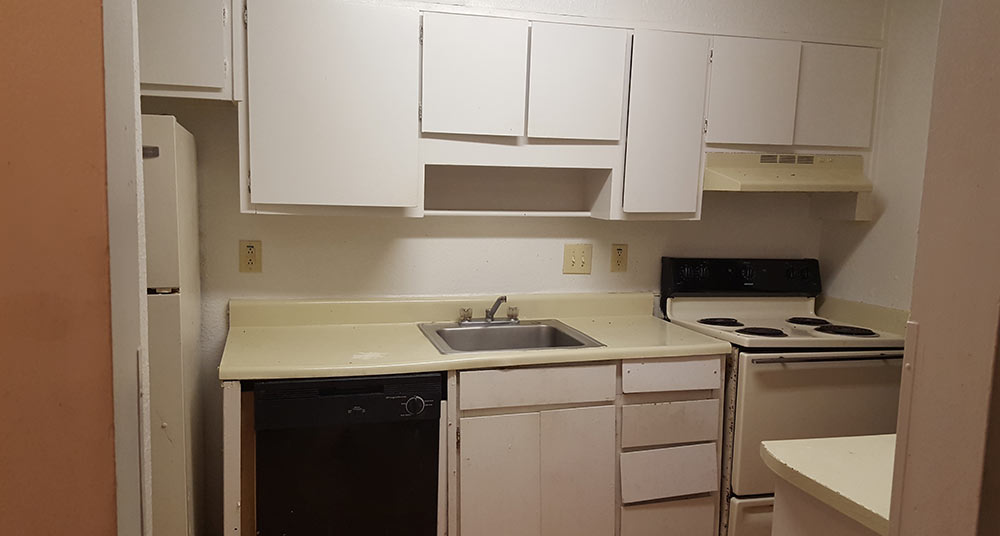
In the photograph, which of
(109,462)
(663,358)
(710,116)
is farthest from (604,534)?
(109,462)

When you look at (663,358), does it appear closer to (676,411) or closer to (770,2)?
(676,411)

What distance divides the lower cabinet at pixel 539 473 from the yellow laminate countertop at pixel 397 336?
210 millimetres

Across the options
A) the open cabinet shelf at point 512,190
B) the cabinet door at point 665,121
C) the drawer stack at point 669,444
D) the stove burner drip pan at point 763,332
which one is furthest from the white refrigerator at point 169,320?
the stove burner drip pan at point 763,332

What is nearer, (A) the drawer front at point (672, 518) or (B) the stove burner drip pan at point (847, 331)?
(A) the drawer front at point (672, 518)

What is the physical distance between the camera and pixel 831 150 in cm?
272

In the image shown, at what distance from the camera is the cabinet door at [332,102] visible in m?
2.07

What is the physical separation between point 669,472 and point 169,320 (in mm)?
1715

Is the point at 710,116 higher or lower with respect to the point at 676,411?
higher

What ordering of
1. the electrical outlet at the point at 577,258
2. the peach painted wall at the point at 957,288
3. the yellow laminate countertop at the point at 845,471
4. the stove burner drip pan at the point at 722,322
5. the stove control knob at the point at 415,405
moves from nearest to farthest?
the peach painted wall at the point at 957,288 < the yellow laminate countertop at the point at 845,471 < the stove control knob at the point at 415,405 < the stove burner drip pan at the point at 722,322 < the electrical outlet at the point at 577,258

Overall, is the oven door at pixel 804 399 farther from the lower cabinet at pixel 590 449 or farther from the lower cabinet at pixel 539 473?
the lower cabinet at pixel 539 473

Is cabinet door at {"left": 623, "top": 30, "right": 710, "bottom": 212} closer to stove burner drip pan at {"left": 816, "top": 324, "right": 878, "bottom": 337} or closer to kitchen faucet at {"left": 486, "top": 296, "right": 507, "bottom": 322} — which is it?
kitchen faucet at {"left": 486, "top": 296, "right": 507, "bottom": 322}

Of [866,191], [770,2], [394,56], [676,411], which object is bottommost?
[676,411]

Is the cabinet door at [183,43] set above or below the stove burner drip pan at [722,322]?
above

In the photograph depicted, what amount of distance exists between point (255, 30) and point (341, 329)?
1074mm
